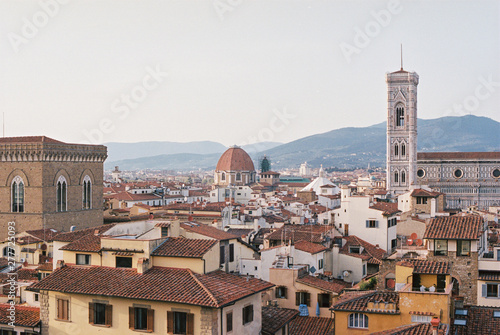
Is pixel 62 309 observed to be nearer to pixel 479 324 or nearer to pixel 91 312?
pixel 91 312

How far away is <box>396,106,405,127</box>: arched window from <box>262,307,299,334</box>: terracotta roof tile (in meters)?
94.4

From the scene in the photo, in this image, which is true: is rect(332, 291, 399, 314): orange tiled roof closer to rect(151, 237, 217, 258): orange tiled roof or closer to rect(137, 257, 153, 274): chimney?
rect(151, 237, 217, 258): orange tiled roof

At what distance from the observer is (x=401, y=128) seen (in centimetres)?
11012

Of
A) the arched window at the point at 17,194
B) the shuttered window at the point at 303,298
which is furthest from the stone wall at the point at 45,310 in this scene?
the arched window at the point at 17,194

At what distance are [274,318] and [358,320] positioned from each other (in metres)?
2.86

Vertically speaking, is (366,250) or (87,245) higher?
(87,245)

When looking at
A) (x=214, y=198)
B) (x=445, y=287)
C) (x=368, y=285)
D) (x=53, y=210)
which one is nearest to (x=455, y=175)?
(x=214, y=198)

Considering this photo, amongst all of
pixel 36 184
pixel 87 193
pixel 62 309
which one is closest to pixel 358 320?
pixel 62 309

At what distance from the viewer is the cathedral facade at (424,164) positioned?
108m

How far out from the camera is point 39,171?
49469 millimetres

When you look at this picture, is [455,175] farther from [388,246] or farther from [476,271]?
[476,271]

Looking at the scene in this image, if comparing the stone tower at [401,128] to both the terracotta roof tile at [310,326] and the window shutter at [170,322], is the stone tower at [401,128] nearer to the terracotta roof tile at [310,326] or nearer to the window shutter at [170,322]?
the terracotta roof tile at [310,326]

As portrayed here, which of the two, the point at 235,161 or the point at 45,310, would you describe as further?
the point at 235,161

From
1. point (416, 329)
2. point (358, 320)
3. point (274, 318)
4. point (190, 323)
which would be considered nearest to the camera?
point (416, 329)
